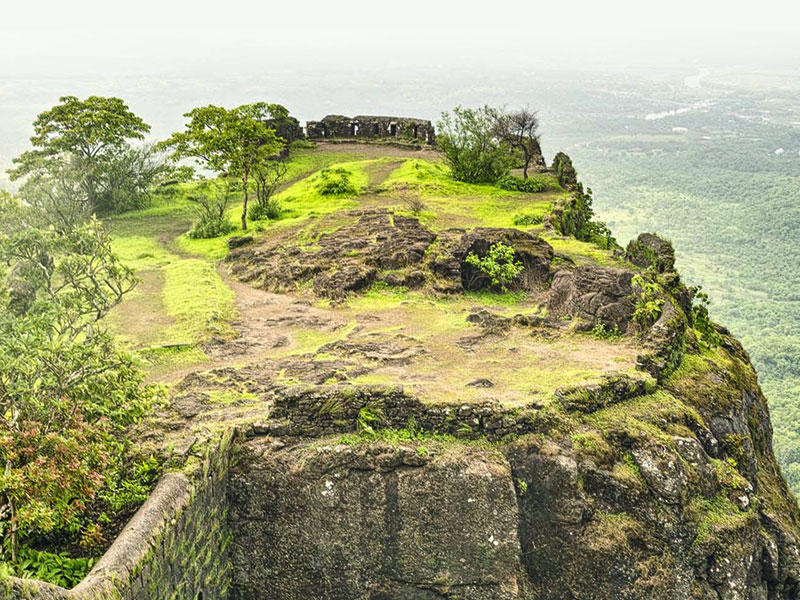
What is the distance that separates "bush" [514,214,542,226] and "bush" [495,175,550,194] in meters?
7.45

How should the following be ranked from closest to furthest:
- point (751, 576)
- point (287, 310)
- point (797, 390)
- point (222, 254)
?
point (751, 576), point (287, 310), point (222, 254), point (797, 390)

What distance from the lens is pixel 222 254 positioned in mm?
31953

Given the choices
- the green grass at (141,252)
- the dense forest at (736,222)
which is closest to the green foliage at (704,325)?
the green grass at (141,252)

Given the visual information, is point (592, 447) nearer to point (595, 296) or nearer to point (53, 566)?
point (595, 296)

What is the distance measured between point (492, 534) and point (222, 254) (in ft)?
66.8

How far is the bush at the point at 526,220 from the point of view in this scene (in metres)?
33.5

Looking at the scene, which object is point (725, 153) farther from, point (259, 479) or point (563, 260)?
point (259, 479)

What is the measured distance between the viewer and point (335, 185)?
39312mm

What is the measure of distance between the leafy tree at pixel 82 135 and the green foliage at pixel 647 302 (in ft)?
97.4

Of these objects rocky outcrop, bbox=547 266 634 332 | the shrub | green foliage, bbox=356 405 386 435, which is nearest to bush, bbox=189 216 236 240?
the shrub

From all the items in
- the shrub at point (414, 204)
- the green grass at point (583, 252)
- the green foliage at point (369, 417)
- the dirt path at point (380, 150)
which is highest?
the dirt path at point (380, 150)

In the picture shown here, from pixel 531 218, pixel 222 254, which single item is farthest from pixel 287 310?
pixel 531 218

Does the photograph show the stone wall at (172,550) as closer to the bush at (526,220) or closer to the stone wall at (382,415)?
the stone wall at (382,415)

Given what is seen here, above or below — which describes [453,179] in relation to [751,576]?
above
